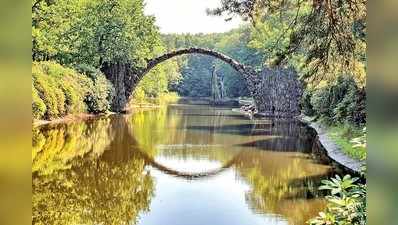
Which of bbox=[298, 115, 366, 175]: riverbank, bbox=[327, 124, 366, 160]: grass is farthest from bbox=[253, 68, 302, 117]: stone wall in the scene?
bbox=[327, 124, 366, 160]: grass

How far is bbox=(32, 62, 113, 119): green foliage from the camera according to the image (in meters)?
11.7

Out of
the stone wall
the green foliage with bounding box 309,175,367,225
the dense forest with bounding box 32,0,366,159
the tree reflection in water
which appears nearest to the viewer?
the green foliage with bounding box 309,175,367,225

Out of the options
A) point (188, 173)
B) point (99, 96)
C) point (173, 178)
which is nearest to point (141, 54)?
point (99, 96)

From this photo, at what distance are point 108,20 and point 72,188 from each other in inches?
458

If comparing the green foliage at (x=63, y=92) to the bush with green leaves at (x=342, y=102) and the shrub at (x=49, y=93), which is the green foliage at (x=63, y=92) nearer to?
the shrub at (x=49, y=93)

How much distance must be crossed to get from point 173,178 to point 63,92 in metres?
7.62

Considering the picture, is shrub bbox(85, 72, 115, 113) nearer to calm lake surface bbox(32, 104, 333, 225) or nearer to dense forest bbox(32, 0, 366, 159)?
dense forest bbox(32, 0, 366, 159)

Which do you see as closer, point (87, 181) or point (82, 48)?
point (87, 181)

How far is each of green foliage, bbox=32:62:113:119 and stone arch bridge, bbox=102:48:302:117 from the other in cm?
200

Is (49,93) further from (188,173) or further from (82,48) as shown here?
(188,173)

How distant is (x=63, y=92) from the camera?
1309 centimetres
